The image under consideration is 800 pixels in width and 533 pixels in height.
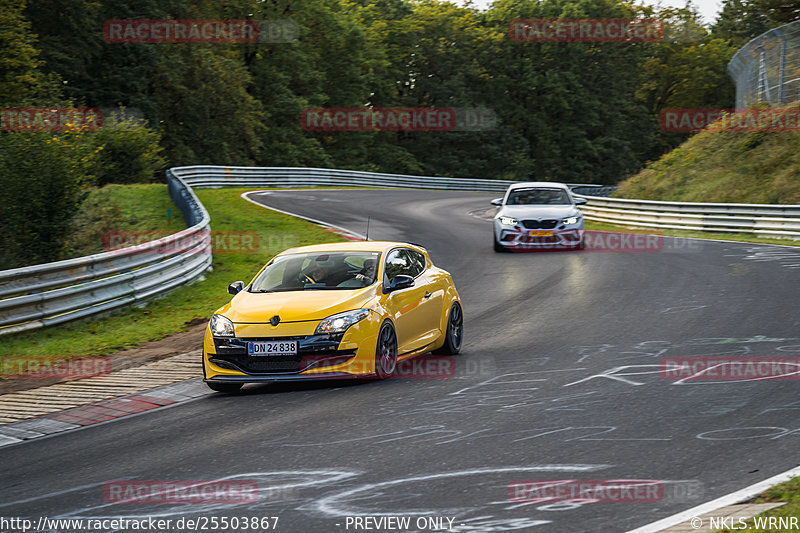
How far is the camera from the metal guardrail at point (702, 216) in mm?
24719

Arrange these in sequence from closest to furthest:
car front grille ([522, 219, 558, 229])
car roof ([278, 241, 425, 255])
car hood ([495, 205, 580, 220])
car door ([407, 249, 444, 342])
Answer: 1. car door ([407, 249, 444, 342])
2. car roof ([278, 241, 425, 255])
3. car front grille ([522, 219, 558, 229])
4. car hood ([495, 205, 580, 220])

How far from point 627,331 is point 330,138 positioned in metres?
64.6

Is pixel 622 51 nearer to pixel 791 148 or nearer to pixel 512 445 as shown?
pixel 791 148

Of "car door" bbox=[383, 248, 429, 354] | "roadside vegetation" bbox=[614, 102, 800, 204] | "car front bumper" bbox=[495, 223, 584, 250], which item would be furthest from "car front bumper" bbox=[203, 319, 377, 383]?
"roadside vegetation" bbox=[614, 102, 800, 204]

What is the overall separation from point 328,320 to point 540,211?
13621 millimetres

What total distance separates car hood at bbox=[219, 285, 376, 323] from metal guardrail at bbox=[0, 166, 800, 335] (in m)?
4.18

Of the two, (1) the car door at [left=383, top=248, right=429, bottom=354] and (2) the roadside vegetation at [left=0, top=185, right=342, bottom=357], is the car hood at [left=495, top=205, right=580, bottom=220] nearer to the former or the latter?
(2) the roadside vegetation at [left=0, top=185, right=342, bottom=357]

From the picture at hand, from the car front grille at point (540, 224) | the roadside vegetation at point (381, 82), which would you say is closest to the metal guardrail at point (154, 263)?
the car front grille at point (540, 224)

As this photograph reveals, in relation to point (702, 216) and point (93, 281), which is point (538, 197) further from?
point (93, 281)

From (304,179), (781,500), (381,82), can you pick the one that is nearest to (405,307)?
(781,500)

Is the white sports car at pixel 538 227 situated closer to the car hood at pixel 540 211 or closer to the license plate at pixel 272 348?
the car hood at pixel 540 211

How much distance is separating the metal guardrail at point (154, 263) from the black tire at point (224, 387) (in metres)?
4.25

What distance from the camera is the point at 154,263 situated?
16.7 metres

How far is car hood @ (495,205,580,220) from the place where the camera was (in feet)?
72.7
